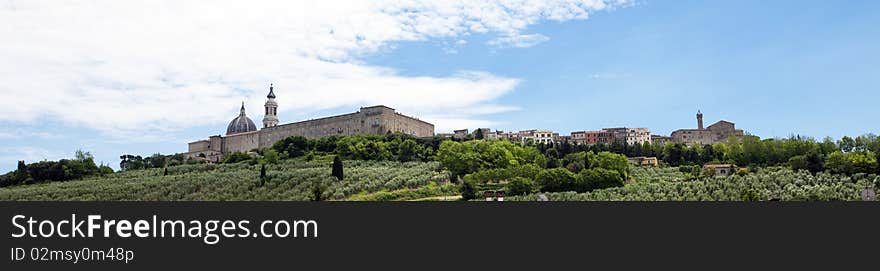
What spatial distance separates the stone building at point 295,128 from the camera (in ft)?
295

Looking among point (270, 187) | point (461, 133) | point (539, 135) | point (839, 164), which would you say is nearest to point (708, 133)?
point (539, 135)

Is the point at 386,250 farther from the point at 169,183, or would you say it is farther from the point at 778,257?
the point at 169,183

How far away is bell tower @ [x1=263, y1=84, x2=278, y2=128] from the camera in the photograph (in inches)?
4210

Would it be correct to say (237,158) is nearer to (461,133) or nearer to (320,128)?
(320,128)

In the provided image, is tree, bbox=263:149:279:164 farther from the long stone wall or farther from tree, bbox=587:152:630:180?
tree, bbox=587:152:630:180

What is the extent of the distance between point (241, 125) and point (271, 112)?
4821mm

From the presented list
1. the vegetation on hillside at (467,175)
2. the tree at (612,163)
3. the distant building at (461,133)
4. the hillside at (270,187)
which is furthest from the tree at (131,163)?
the tree at (612,163)

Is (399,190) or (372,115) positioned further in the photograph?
(372,115)

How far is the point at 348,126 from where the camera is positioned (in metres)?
92.2

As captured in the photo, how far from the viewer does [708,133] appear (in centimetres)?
11062

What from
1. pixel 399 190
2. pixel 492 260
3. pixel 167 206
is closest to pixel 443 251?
pixel 492 260

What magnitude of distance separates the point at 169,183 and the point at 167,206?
39053mm

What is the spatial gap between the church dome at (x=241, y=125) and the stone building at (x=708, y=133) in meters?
63.2

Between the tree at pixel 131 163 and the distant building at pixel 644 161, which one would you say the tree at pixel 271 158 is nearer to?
the tree at pixel 131 163
